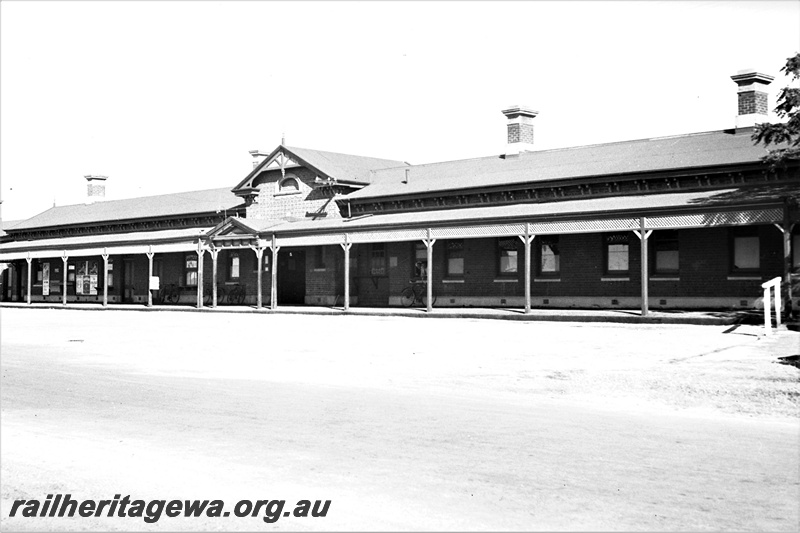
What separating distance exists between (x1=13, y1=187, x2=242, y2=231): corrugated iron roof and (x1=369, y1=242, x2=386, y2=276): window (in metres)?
10.3

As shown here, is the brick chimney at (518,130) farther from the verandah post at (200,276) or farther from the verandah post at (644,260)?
the verandah post at (200,276)

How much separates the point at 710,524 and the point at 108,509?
462 cm

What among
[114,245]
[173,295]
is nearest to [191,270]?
[173,295]

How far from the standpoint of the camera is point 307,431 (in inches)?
387

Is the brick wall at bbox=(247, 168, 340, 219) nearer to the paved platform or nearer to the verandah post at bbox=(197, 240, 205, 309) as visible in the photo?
the verandah post at bbox=(197, 240, 205, 309)

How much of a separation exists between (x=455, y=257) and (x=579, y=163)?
5651 mm

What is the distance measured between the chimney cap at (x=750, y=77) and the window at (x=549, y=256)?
7923mm

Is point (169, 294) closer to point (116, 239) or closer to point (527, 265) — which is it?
point (116, 239)

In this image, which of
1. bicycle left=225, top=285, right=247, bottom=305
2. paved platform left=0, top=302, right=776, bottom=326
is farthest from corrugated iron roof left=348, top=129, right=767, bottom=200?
bicycle left=225, top=285, right=247, bottom=305

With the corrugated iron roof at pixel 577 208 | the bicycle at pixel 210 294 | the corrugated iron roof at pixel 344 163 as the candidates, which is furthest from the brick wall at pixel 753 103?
the bicycle at pixel 210 294

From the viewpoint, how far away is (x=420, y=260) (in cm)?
3344

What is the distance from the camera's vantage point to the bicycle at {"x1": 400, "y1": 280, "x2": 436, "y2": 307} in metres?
33.0

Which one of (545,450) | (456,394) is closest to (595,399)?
(456,394)

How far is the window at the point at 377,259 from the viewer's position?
1366 inches
